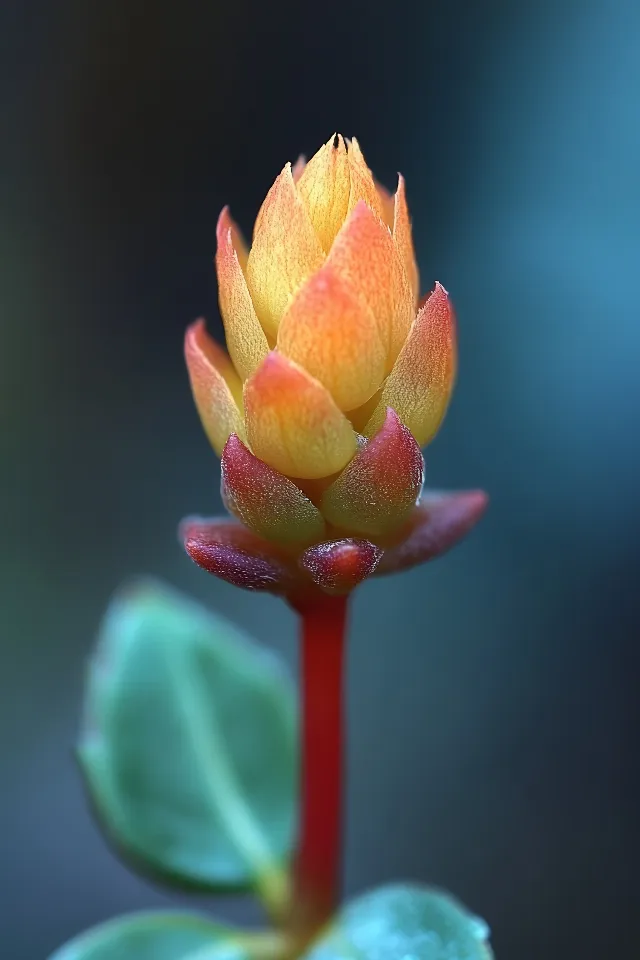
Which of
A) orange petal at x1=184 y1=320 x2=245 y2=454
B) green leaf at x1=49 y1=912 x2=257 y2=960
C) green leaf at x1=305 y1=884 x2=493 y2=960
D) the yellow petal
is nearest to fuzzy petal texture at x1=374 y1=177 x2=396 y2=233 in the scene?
the yellow petal

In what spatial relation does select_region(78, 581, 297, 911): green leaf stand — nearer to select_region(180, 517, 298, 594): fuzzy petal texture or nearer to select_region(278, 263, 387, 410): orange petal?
select_region(180, 517, 298, 594): fuzzy petal texture

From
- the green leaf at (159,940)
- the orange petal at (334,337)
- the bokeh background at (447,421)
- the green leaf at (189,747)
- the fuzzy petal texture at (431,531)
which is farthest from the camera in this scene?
the bokeh background at (447,421)

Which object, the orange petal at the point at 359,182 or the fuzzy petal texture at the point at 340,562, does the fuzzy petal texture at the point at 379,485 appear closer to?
the fuzzy petal texture at the point at 340,562

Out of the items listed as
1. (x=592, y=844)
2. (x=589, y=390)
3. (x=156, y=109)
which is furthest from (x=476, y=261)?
(x=592, y=844)

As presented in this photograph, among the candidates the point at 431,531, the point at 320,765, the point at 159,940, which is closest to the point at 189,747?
the point at 159,940

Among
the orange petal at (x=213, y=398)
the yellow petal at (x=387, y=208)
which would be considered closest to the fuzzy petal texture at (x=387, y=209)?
the yellow petal at (x=387, y=208)

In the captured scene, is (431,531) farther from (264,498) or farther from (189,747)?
(189,747)
